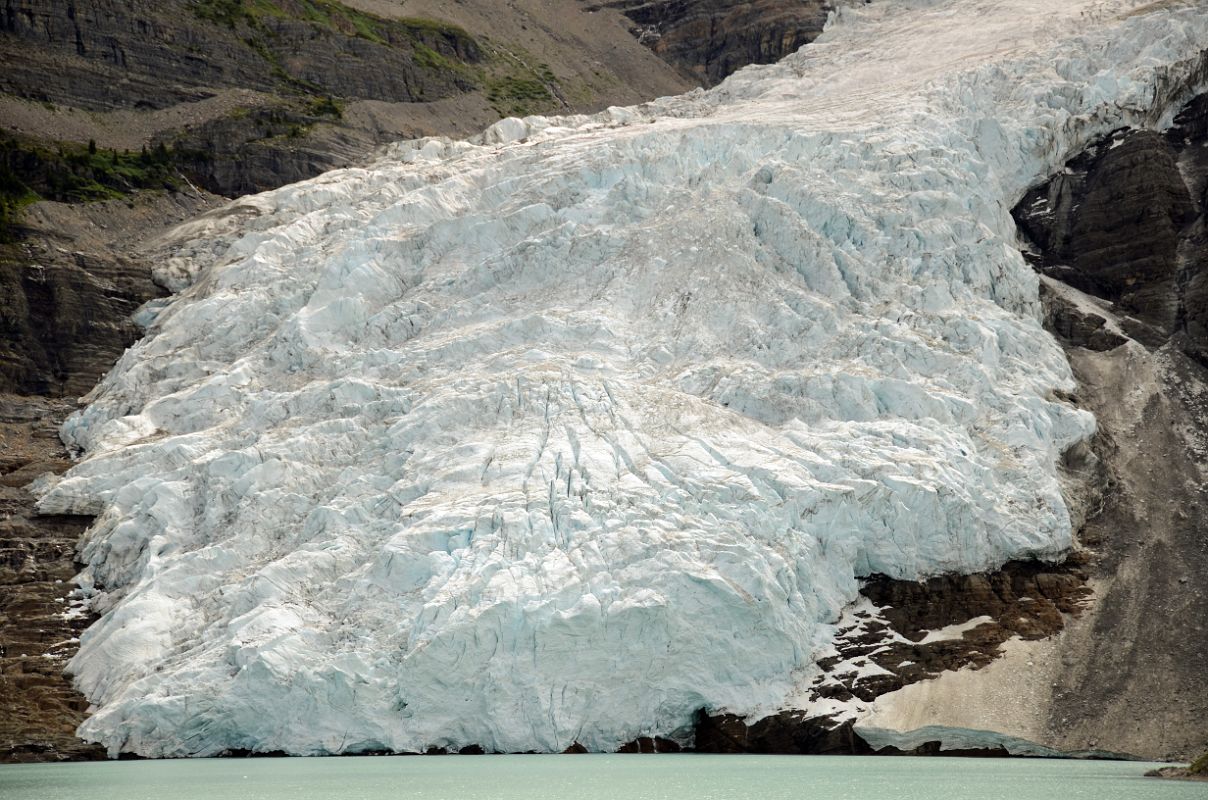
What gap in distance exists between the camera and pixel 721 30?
8806 cm

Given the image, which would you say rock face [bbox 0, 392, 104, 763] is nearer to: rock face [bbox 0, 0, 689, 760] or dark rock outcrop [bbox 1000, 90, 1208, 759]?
rock face [bbox 0, 0, 689, 760]

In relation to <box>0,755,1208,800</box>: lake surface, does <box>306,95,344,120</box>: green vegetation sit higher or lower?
higher

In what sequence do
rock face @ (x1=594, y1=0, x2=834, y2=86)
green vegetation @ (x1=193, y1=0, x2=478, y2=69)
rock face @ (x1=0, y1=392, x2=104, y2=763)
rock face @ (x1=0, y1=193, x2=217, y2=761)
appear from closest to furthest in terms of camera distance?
rock face @ (x1=0, y1=392, x2=104, y2=763) → rock face @ (x1=0, y1=193, x2=217, y2=761) → green vegetation @ (x1=193, y1=0, x2=478, y2=69) → rock face @ (x1=594, y1=0, x2=834, y2=86)

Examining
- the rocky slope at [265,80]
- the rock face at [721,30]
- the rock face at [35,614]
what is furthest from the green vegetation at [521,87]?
the rock face at [35,614]

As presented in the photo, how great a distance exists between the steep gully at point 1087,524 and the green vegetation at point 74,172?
3.98 m

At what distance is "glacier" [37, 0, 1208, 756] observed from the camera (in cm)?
3403

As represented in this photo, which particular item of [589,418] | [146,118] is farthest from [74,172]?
[589,418]

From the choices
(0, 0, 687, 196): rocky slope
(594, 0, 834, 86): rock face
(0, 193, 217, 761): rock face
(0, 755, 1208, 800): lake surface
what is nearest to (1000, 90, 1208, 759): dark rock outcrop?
(0, 755, 1208, 800): lake surface

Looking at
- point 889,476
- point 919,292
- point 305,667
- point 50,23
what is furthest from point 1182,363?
point 50,23

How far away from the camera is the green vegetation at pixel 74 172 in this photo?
5922cm

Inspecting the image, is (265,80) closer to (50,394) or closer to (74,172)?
(74,172)

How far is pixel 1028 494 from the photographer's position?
128 feet

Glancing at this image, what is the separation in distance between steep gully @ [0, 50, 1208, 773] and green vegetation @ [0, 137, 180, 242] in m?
3.98

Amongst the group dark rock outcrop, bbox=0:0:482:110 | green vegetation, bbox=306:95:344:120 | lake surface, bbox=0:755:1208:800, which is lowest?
lake surface, bbox=0:755:1208:800
